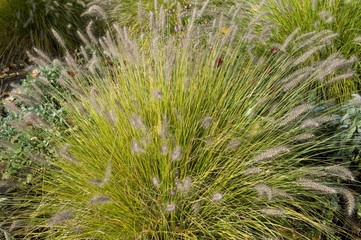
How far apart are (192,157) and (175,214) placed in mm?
334

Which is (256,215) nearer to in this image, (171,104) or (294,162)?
(294,162)

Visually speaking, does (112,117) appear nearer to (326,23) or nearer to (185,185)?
(185,185)

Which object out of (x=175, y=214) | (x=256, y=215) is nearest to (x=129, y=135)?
(x=175, y=214)

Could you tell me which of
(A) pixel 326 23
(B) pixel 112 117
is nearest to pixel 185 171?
(B) pixel 112 117

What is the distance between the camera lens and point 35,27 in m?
6.11

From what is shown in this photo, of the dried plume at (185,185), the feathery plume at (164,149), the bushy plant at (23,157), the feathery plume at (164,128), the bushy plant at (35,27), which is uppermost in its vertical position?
the feathery plume at (164,128)

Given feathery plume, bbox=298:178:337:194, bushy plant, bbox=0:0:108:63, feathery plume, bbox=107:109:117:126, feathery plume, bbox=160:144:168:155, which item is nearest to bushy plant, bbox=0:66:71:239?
feathery plume, bbox=107:109:117:126

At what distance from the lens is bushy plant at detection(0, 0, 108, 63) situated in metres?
6.05

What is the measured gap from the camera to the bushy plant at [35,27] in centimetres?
605

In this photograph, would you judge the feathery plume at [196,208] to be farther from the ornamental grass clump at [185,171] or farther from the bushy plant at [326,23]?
the bushy plant at [326,23]

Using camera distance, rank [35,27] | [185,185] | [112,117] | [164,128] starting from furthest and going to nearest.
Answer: [35,27] → [112,117] → [164,128] → [185,185]

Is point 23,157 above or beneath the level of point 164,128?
beneath

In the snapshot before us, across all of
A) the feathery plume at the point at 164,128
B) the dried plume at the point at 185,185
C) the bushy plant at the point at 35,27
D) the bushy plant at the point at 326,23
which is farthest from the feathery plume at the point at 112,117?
the bushy plant at the point at 35,27

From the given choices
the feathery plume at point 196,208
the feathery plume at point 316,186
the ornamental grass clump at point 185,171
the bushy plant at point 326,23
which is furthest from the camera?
the bushy plant at point 326,23
